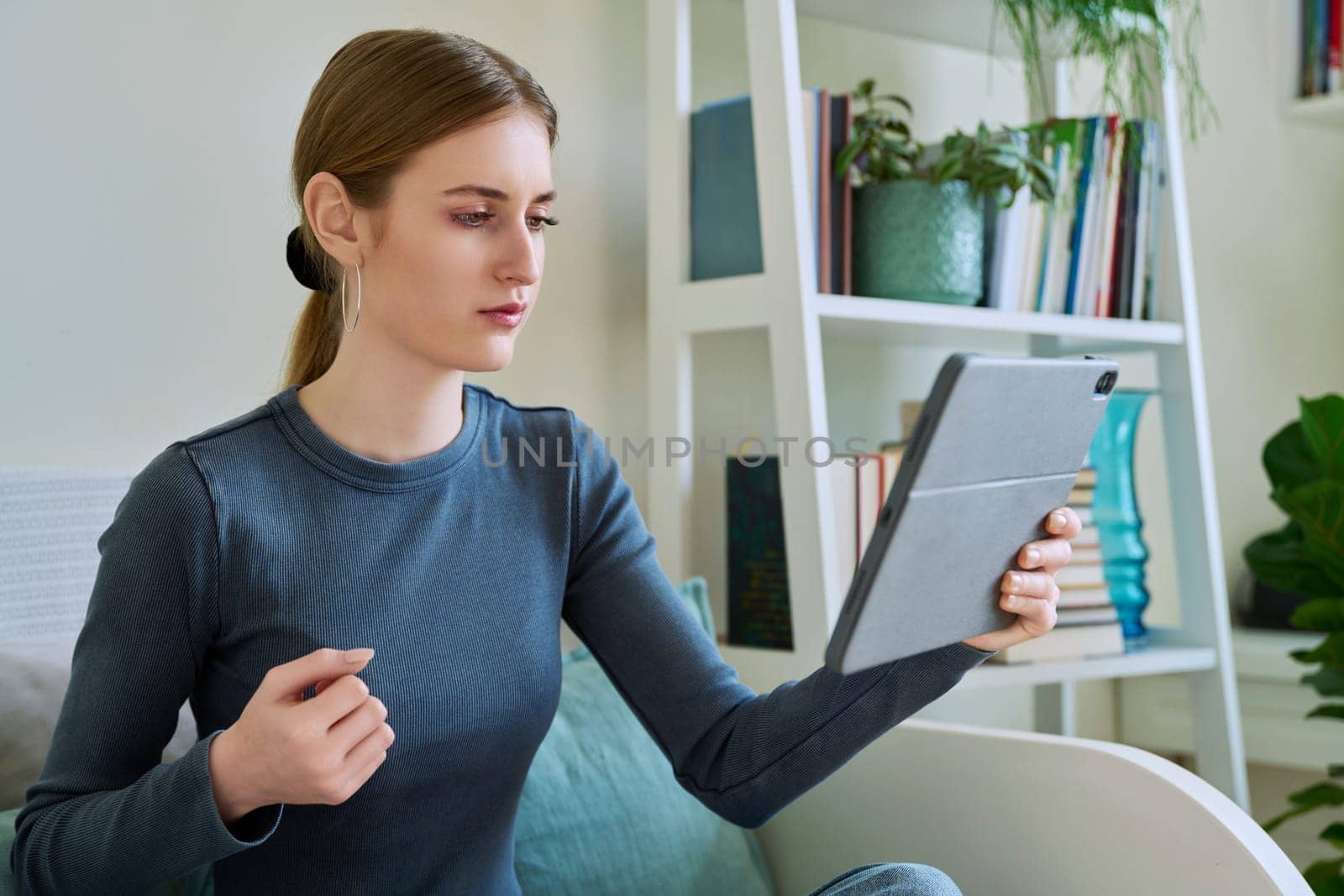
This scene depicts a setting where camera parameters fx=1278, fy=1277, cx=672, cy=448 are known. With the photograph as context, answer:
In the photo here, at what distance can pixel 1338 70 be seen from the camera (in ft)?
7.30

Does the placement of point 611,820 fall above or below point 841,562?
below

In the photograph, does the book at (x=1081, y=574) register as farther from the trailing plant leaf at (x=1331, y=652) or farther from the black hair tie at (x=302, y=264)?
the black hair tie at (x=302, y=264)

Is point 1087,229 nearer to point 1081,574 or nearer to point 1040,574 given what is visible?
point 1081,574

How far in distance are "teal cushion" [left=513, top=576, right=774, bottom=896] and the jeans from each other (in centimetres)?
28

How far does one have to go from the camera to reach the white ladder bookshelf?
138cm

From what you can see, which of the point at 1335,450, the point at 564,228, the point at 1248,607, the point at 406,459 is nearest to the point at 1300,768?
the point at 1248,607

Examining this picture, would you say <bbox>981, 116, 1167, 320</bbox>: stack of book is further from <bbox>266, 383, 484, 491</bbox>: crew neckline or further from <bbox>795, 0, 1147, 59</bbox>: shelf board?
<bbox>266, 383, 484, 491</bbox>: crew neckline

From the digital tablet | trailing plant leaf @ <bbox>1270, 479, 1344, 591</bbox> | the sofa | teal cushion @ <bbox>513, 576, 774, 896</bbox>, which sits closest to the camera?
the digital tablet

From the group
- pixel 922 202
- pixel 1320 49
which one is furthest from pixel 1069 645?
pixel 1320 49

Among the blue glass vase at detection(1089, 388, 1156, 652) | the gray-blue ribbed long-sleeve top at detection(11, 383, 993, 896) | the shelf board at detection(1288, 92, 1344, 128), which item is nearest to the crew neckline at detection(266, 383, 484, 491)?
the gray-blue ribbed long-sleeve top at detection(11, 383, 993, 896)

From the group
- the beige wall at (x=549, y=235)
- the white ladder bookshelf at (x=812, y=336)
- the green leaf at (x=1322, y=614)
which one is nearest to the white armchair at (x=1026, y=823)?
the white ladder bookshelf at (x=812, y=336)

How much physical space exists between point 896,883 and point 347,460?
0.51m

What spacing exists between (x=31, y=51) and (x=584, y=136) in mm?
626

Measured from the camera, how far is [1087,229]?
1.69 metres
